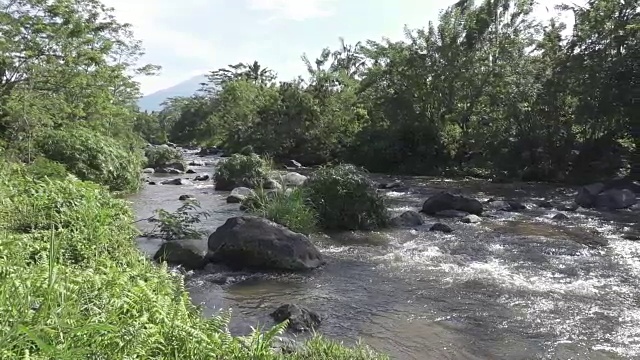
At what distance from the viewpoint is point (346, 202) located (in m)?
13.0

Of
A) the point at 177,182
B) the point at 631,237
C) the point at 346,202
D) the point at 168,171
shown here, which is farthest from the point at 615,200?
the point at 168,171

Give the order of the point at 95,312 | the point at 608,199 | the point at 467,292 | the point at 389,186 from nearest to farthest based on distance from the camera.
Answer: the point at 95,312 → the point at 467,292 → the point at 608,199 → the point at 389,186

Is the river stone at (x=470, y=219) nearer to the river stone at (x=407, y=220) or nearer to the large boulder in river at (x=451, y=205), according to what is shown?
the large boulder in river at (x=451, y=205)

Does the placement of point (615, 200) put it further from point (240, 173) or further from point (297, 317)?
point (297, 317)

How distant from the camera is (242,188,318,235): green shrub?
39.1 ft

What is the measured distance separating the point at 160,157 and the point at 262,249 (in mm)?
22743

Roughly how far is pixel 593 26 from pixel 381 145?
36.1 feet

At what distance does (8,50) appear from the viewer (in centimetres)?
1365

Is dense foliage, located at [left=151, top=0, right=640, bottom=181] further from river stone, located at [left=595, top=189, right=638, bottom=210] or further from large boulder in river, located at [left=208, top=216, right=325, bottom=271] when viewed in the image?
large boulder in river, located at [left=208, top=216, right=325, bottom=271]

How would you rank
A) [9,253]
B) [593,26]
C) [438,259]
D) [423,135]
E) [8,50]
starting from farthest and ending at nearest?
[423,135]
[593,26]
[8,50]
[438,259]
[9,253]

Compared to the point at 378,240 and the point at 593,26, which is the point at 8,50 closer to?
the point at 378,240

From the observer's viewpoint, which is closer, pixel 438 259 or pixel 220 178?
pixel 438 259

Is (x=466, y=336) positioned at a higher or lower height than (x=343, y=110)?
lower

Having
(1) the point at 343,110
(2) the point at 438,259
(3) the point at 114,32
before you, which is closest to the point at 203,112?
(1) the point at 343,110
